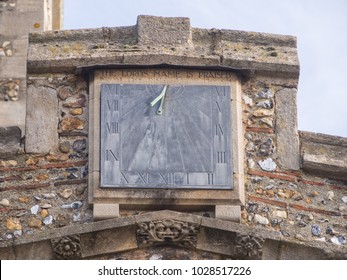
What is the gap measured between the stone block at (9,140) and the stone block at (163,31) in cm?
133

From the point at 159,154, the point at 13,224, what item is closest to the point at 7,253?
the point at 13,224

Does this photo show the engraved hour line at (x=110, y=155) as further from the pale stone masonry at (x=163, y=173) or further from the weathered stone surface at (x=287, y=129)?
the weathered stone surface at (x=287, y=129)

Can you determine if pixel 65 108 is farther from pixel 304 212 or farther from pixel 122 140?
pixel 304 212

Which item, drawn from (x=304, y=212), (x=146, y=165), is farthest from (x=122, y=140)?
(x=304, y=212)

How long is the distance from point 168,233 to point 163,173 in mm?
538

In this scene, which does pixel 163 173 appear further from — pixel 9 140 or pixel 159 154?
pixel 9 140

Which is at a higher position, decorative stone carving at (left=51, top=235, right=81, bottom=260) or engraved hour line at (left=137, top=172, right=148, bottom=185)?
engraved hour line at (left=137, top=172, right=148, bottom=185)

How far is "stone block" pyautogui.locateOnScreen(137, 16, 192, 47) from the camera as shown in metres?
21.1

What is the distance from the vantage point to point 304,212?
20.6 metres

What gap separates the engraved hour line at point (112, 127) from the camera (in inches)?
807

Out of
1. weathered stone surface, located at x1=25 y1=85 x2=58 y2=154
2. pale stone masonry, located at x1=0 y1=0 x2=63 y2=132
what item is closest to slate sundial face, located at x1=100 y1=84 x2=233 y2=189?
weathered stone surface, located at x1=25 y1=85 x2=58 y2=154

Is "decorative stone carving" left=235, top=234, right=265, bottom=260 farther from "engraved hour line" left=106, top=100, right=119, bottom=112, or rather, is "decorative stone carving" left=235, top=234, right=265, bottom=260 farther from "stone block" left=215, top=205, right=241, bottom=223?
"engraved hour line" left=106, top=100, right=119, bottom=112

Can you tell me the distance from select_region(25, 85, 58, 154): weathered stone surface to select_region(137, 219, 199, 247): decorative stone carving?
3.87 feet

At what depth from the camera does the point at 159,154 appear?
66.9 feet
